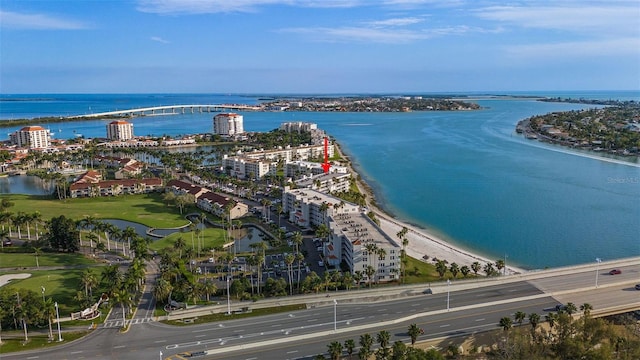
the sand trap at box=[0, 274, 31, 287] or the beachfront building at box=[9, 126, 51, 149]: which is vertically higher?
the beachfront building at box=[9, 126, 51, 149]

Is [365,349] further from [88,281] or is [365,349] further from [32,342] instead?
[32,342]

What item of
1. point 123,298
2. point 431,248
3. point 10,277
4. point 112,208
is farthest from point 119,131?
point 123,298

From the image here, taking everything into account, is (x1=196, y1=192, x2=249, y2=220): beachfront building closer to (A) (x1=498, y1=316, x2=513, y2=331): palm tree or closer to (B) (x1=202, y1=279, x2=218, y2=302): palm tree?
(B) (x1=202, y1=279, x2=218, y2=302): palm tree

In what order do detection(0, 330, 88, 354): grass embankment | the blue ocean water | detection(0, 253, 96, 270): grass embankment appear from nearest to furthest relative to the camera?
detection(0, 330, 88, 354): grass embankment, detection(0, 253, 96, 270): grass embankment, the blue ocean water

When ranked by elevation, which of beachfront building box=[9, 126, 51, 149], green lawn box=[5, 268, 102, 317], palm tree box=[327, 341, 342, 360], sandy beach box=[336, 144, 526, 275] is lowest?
sandy beach box=[336, 144, 526, 275]

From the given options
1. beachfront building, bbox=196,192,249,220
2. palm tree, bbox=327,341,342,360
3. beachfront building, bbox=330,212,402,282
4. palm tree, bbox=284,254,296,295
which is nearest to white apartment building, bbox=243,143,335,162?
beachfront building, bbox=196,192,249,220

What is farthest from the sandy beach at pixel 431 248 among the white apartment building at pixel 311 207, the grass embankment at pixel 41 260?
the grass embankment at pixel 41 260
